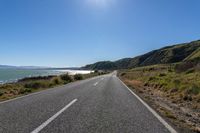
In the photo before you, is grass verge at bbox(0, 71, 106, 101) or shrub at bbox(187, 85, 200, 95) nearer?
shrub at bbox(187, 85, 200, 95)

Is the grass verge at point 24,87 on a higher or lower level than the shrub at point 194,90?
lower

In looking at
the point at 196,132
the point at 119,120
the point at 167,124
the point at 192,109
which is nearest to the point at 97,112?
the point at 119,120

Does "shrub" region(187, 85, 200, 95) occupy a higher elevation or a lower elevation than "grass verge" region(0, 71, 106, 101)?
higher

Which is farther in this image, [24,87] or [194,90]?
[24,87]

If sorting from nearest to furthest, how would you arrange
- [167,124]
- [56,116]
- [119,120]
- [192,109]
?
[167,124]
[119,120]
[56,116]
[192,109]

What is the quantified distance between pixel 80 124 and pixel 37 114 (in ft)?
6.93

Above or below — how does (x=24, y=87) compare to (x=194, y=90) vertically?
below

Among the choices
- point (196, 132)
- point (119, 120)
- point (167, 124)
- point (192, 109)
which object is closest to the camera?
point (196, 132)

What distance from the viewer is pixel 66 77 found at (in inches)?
1622

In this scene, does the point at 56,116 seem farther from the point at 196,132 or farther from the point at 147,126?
the point at 196,132

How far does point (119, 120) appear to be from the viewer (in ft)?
22.5

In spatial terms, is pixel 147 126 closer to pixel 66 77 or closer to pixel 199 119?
pixel 199 119

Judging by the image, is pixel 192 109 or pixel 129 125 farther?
pixel 192 109

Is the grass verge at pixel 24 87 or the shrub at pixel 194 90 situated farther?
the grass verge at pixel 24 87
